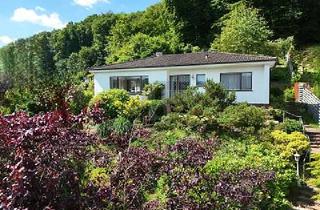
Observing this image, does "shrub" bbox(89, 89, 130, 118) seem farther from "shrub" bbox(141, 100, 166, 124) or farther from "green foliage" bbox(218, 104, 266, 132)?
"green foliage" bbox(218, 104, 266, 132)

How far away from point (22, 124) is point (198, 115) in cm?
1610

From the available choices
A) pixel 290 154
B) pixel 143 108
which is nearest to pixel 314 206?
pixel 290 154

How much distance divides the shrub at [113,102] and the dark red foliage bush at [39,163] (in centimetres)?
1691

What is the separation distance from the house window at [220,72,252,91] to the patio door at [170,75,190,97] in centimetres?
273

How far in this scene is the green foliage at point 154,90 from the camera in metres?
28.9

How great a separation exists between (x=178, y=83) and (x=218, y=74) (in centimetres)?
315

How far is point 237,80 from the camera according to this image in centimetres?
2719

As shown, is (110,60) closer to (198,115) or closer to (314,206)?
(198,115)

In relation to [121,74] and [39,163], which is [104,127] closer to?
[39,163]

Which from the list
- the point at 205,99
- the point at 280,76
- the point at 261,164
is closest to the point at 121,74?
the point at 205,99

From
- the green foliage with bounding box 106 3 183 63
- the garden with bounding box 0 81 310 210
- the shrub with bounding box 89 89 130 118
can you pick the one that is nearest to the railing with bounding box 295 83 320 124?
the shrub with bounding box 89 89 130 118

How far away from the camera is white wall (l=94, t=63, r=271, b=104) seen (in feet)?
85.8

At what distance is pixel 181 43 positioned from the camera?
1987 inches

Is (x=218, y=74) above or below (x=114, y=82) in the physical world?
above
